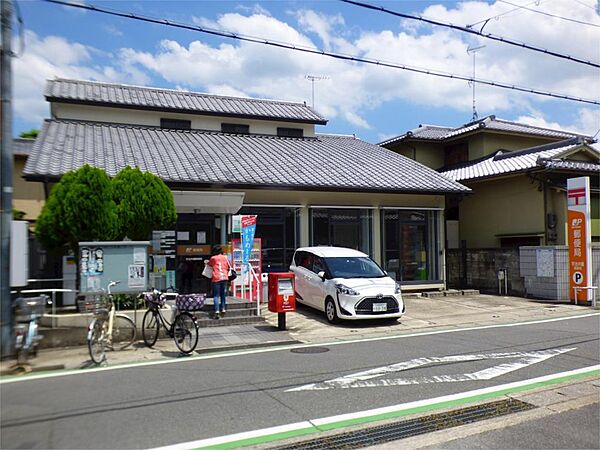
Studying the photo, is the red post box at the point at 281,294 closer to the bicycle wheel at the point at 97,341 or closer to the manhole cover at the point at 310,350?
the manhole cover at the point at 310,350

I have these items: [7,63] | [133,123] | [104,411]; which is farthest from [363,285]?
[133,123]

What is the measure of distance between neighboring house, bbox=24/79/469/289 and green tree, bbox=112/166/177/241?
2.50 metres

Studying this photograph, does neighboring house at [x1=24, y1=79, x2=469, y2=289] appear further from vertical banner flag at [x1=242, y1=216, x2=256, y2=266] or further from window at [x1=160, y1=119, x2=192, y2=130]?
vertical banner flag at [x1=242, y1=216, x2=256, y2=266]

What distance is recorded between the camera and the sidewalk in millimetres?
8883

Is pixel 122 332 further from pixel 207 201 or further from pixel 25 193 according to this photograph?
pixel 25 193

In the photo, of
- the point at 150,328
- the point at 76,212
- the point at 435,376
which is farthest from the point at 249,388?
the point at 76,212

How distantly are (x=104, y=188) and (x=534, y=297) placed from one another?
13.9 metres

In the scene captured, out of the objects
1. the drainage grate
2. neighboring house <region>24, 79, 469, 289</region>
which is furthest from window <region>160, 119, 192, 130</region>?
the drainage grate

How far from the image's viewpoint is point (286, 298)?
11.2 m

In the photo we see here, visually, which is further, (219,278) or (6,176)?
(219,278)

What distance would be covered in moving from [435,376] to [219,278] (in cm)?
578

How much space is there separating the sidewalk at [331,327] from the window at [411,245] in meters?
1.31

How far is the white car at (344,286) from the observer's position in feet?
38.3

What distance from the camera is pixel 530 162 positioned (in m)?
18.7
